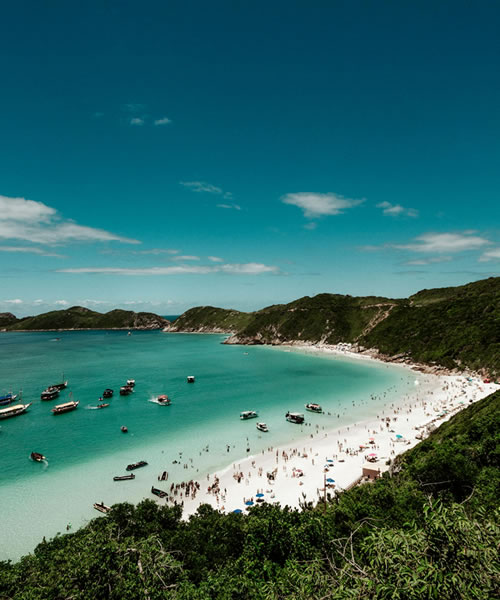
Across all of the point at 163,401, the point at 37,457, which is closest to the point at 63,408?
the point at 163,401

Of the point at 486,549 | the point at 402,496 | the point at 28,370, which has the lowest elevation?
Result: the point at 28,370

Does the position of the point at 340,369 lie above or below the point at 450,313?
below

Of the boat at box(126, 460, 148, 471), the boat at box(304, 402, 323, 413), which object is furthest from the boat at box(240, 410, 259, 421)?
the boat at box(126, 460, 148, 471)

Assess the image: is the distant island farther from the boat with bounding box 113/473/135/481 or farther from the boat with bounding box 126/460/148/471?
the boat with bounding box 113/473/135/481

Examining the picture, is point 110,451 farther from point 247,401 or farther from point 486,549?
point 486,549

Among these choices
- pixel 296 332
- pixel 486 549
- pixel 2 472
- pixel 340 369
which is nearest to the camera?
pixel 486 549

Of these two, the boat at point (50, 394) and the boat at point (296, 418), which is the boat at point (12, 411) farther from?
the boat at point (296, 418)

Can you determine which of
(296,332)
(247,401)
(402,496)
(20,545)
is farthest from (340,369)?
(20,545)
